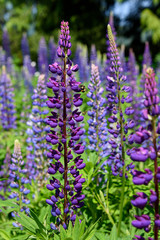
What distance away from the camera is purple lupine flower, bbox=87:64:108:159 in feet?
Answer: 8.96

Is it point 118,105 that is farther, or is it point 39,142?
point 39,142

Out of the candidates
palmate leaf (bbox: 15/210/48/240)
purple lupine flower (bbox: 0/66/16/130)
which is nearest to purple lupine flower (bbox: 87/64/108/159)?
palmate leaf (bbox: 15/210/48/240)

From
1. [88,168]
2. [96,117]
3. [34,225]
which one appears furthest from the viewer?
[96,117]

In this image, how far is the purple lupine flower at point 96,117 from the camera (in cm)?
273

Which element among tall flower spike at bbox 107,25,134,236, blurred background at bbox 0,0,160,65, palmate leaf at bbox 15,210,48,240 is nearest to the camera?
palmate leaf at bbox 15,210,48,240

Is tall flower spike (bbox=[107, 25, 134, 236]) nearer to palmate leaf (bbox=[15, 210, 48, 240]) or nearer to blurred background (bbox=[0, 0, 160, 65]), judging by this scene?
palmate leaf (bbox=[15, 210, 48, 240])

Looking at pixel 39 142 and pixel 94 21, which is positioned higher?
pixel 94 21

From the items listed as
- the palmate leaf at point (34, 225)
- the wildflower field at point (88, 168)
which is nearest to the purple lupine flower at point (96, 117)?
the wildflower field at point (88, 168)

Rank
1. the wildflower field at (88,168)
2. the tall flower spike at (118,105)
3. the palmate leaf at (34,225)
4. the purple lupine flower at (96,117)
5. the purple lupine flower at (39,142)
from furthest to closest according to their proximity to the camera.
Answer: the purple lupine flower at (39,142), the purple lupine flower at (96,117), the tall flower spike at (118,105), the palmate leaf at (34,225), the wildflower field at (88,168)

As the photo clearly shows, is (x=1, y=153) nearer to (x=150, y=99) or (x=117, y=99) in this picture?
(x=117, y=99)

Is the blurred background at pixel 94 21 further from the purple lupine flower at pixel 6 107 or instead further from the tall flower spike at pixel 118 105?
the tall flower spike at pixel 118 105

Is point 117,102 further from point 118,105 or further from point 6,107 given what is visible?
point 6,107

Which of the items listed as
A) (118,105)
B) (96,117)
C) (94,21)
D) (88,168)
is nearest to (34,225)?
(88,168)

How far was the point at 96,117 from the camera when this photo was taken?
2760 millimetres
